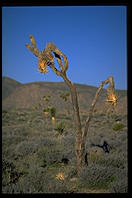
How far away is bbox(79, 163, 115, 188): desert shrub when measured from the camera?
21.5 ft

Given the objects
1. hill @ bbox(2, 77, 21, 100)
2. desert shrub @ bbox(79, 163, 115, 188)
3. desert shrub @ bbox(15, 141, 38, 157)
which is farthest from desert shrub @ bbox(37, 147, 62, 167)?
hill @ bbox(2, 77, 21, 100)

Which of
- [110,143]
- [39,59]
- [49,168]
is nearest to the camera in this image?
[39,59]

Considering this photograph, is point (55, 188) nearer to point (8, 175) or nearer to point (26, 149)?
point (8, 175)

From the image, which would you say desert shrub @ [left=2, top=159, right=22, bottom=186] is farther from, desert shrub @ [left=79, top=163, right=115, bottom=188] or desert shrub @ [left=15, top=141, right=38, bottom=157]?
desert shrub @ [left=15, top=141, right=38, bottom=157]

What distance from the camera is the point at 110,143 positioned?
43.4 feet

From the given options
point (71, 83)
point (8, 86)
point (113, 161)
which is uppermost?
point (8, 86)

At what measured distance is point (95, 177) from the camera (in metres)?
6.60

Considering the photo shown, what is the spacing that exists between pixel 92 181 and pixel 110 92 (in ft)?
8.05

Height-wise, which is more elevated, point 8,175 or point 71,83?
point 71,83

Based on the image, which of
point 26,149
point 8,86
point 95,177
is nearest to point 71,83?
point 95,177

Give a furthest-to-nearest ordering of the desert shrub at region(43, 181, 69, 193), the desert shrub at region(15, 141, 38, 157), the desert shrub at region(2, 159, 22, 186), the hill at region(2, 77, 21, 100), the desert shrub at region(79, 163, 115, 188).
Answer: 1. the hill at region(2, 77, 21, 100)
2. the desert shrub at region(15, 141, 38, 157)
3. the desert shrub at region(79, 163, 115, 188)
4. the desert shrub at region(2, 159, 22, 186)
5. the desert shrub at region(43, 181, 69, 193)
